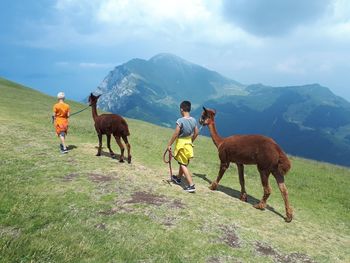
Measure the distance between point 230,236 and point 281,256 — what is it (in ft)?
4.98

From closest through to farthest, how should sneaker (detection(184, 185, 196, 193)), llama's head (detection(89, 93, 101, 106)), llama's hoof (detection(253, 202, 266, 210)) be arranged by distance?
llama's hoof (detection(253, 202, 266, 210))
sneaker (detection(184, 185, 196, 193))
llama's head (detection(89, 93, 101, 106))

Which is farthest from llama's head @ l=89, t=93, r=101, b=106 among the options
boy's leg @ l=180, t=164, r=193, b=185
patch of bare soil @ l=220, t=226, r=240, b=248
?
patch of bare soil @ l=220, t=226, r=240, b=248

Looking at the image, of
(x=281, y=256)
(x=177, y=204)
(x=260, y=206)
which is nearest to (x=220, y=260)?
(x=281, y=256)

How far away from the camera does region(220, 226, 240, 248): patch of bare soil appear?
10.6 m

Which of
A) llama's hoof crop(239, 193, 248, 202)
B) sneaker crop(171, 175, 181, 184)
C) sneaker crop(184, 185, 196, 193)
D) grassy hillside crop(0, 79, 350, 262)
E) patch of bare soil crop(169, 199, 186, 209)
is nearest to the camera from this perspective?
grassy hillside crop(0, 79, 350, 262)

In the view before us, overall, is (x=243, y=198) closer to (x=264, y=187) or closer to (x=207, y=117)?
(x=264, y=187)

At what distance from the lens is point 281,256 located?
10438mm

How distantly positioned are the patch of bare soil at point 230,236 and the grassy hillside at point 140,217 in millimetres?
35

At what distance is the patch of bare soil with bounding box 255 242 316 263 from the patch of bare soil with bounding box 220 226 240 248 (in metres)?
0.60

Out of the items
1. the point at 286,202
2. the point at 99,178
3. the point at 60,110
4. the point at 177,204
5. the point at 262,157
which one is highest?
the point at 60,110

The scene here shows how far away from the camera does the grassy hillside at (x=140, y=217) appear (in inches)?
353

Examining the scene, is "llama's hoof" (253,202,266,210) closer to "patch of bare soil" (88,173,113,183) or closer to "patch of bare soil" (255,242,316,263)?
"patch of bare soil" (255,242,316,263)

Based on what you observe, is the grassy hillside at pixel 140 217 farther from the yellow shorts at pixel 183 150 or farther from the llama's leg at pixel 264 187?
the yellow shorts at pixel 183 150

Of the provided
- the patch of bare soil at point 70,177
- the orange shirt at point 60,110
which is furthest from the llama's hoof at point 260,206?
the orange shirt at point 60,110
